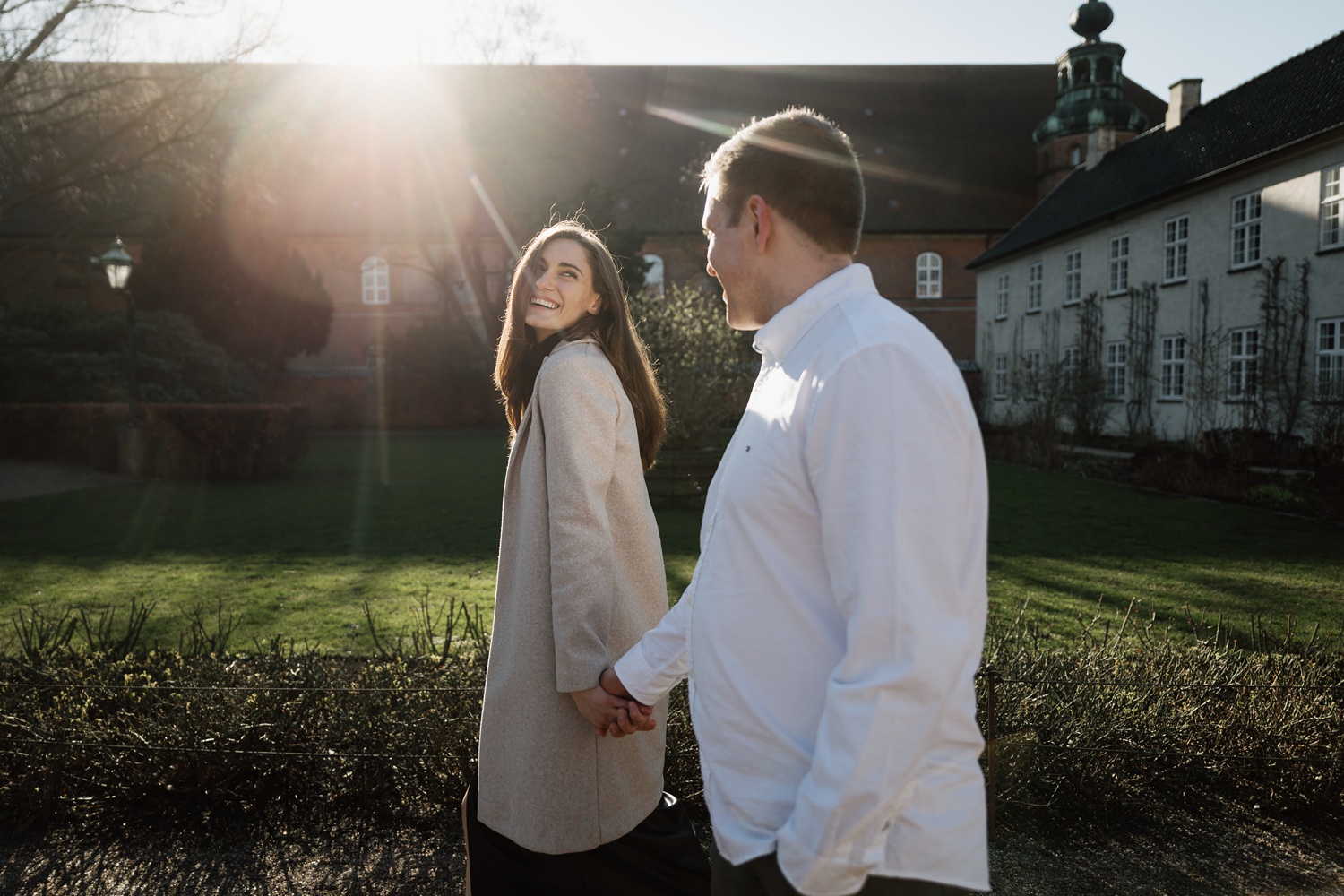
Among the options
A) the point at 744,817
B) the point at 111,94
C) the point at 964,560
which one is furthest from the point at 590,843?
the point at 111,94

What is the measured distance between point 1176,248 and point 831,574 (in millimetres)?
25789

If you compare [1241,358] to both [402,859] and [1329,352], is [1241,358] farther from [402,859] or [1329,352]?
[402,859]

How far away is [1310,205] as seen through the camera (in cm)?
1897

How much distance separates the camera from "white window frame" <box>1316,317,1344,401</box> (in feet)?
59.8

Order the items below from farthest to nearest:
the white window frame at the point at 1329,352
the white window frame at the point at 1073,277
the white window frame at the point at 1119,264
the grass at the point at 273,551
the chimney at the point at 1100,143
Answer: the chimney at the point at 1100,143 < the white window frame at the point at 1073,277 < the white window frame at the point at 1119,264 < the white window frame at the point at 1329,352 < the grass at the point at 273,551

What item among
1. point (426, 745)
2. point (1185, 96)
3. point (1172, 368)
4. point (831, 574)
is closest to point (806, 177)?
point (831, 574)

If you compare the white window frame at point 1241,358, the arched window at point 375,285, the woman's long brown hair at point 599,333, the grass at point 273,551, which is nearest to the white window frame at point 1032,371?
the white window frame at point 1241,358

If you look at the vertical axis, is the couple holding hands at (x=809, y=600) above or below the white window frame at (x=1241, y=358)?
below

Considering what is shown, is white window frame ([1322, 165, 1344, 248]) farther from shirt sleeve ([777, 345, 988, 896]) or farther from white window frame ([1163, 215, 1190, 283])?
shirt sleeve ([777, 345, 988, 896])

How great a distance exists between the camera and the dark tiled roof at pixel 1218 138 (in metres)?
19.7

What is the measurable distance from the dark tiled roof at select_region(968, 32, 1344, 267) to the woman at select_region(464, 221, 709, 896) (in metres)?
20.3

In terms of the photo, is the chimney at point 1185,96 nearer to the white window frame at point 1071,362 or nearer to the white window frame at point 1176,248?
the white window frame at point 1176,248

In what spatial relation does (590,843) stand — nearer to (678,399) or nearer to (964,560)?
(964,560)

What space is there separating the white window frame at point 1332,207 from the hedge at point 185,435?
1904 cm
